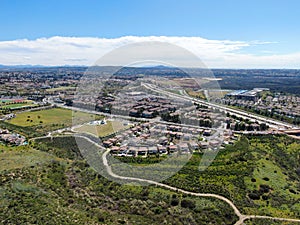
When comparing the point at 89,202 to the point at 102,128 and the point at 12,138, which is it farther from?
the point at 102,128

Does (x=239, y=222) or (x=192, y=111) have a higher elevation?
(x=192, y=111)

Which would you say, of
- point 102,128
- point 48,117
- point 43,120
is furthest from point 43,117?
point 102,128

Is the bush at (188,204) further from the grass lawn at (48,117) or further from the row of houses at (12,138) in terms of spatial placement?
the grass lawn at (48,117)

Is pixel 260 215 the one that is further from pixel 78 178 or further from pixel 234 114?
pixel 234 114

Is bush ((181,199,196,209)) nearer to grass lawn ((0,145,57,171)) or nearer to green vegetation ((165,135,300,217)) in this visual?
green vegetation ((165,135,300,217))

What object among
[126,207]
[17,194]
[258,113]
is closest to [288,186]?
[126,207]

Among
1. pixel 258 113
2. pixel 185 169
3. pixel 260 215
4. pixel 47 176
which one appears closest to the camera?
pixel 260 215
